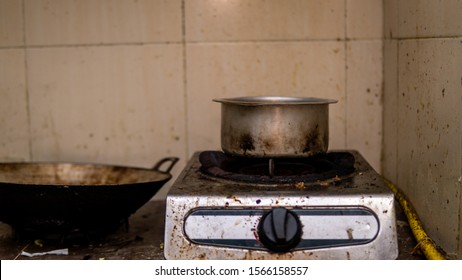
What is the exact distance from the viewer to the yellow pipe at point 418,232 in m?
1.05

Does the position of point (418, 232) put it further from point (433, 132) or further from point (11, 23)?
point (11, 23)

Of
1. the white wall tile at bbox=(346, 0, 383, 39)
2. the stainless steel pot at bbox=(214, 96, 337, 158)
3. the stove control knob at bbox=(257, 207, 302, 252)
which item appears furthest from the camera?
the white wall tile at bbox=(346, 0, 383, 39)

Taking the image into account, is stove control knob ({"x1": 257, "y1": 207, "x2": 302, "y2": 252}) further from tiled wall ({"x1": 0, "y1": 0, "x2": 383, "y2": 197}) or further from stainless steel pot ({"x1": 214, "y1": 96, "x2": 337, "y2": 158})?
tiled wall ({"x1": 0, "y1": 0, "x2": 383, "y2": 197})

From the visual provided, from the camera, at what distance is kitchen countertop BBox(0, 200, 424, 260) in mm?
1170

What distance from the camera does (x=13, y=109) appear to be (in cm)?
163

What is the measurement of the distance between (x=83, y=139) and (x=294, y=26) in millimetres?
646

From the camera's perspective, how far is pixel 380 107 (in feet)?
5.22

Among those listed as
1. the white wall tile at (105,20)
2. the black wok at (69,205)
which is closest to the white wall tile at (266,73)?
the white wall tile at (105,20)

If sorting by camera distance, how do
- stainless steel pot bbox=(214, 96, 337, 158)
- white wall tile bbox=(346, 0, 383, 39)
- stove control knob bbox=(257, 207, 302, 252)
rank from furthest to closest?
white wall tile bbox=(346, 0, 383, 39) → stainless steel pot bbox=(214, 96, 337, 158) → stove control knob bbox=(257, 207, 302, 252)

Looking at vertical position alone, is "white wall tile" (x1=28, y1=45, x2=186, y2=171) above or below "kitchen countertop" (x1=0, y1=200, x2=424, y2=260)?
above

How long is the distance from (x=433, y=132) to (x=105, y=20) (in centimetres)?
90

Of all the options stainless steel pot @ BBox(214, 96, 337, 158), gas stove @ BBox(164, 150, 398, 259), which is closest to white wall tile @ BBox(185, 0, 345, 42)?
stainless steel pot @ BBox(214, 96, 337, 158)
